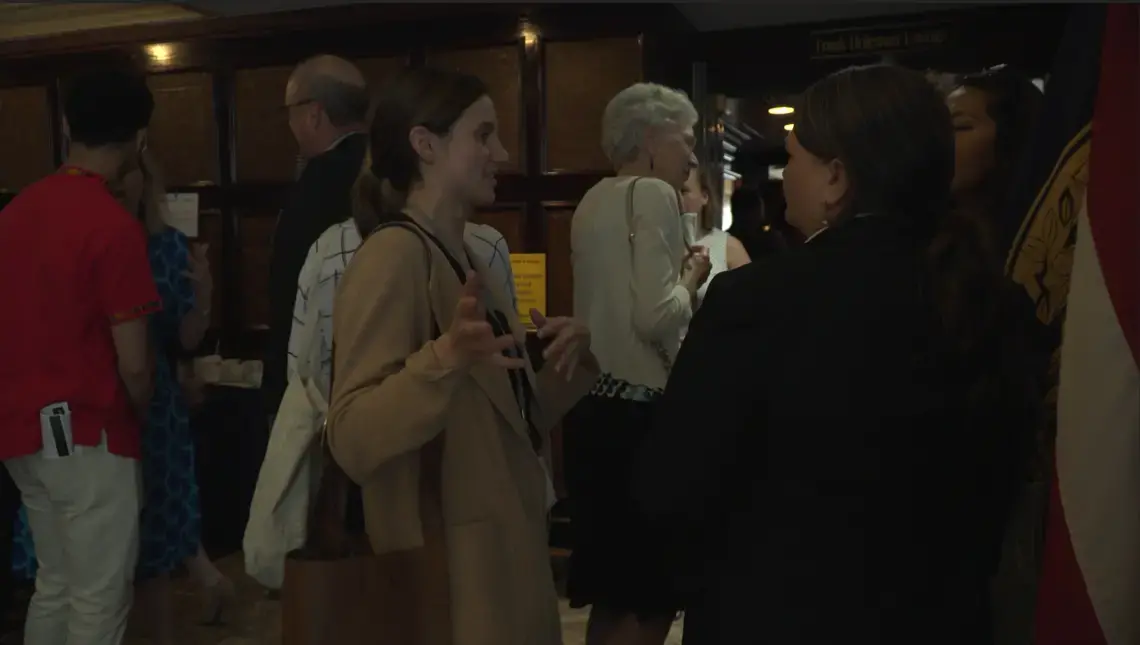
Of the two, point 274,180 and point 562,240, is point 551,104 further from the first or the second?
point 274,180

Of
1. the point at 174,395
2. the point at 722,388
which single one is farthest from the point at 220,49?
the point at 722,388

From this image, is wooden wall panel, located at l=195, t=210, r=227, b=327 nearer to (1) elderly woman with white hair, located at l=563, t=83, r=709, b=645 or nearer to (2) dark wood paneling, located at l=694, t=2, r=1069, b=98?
(2) dark wood paneling, located at l=694, t=2, r=1069, b=98

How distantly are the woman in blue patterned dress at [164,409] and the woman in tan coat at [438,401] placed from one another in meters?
1.31

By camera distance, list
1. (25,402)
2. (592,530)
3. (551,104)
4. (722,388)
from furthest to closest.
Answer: (551,104), (592,530), (25,402), (722,388)

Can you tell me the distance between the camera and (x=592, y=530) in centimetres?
212

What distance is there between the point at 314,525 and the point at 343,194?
90 centimetres

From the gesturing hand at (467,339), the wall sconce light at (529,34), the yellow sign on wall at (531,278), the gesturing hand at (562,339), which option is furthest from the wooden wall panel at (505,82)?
the gesturing hand at (467,339)

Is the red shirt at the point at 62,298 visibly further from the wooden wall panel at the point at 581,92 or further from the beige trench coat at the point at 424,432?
the wooden wall panel at the point at 581,92

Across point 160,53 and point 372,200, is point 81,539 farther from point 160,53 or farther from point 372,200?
point 160,53

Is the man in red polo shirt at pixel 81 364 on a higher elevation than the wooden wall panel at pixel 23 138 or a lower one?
lower

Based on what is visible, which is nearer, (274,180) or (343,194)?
(343,194)

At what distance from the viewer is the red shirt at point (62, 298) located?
6.10 feet

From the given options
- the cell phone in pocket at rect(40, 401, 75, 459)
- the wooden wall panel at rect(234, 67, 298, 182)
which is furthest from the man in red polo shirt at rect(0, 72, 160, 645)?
the wooden wall panel at rect(234, 67, 298, 182)

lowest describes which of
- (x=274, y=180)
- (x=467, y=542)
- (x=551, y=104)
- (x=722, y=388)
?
(x=467, y=542)
